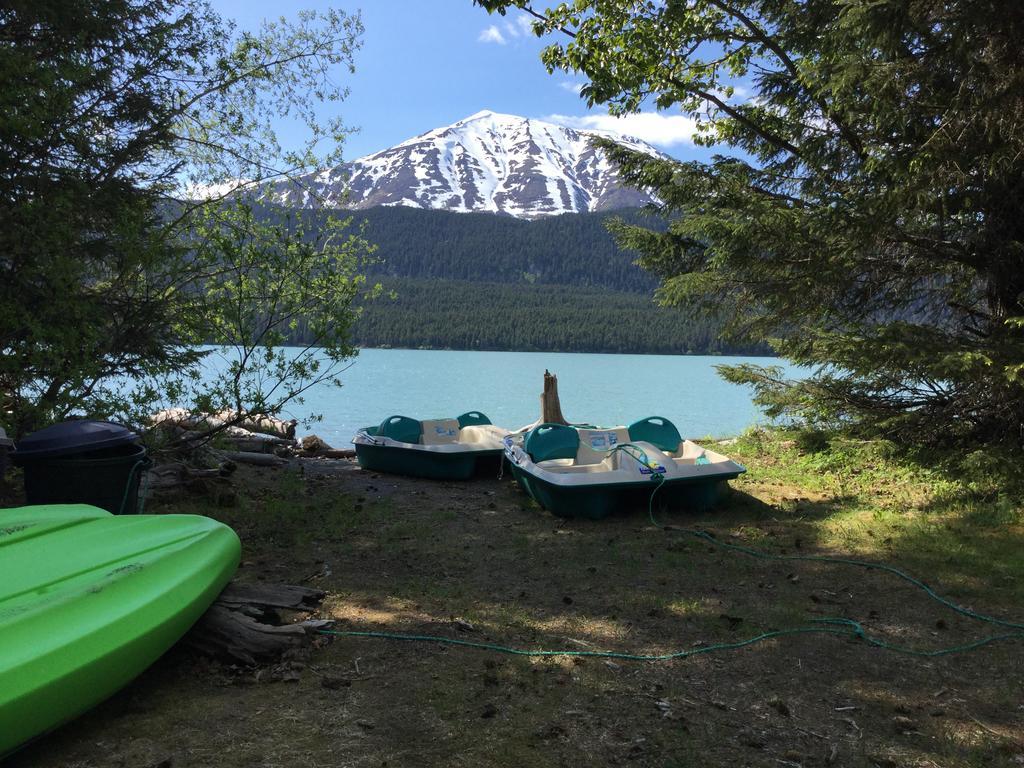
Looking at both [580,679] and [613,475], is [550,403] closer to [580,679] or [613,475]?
[613,475]

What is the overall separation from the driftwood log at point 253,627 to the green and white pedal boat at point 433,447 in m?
6.46

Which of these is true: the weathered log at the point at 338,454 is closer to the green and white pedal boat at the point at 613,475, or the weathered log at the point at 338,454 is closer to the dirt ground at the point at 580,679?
the green and white pedal boat at the point at 613,475

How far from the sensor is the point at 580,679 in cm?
396

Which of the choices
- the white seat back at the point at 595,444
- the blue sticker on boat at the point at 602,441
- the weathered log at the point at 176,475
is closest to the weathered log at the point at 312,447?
the weathered log at the point at 176,475

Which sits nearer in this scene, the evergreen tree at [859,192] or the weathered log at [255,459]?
the evergreen tree at [859,192]

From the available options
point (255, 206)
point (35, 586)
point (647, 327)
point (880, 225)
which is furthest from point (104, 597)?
point (647, 327)

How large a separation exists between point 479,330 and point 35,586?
11048 centimetres

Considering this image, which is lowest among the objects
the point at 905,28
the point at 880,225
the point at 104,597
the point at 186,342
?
the point at 104,597

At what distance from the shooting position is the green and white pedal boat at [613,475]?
321 inches

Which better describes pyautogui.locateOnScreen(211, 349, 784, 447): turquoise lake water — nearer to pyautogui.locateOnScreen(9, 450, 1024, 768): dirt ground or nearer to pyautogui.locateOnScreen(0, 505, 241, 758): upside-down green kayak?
pyautogui.locateOnScreen(9, 450, 1024, 768): dirt ground

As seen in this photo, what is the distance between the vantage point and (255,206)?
8.75m

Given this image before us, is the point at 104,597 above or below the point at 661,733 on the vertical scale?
above

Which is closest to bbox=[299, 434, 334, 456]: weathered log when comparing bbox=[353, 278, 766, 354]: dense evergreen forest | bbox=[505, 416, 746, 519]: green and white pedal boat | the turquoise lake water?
the turquoise lake water

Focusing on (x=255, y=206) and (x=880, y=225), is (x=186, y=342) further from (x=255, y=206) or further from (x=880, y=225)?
(x=880, y=225)
